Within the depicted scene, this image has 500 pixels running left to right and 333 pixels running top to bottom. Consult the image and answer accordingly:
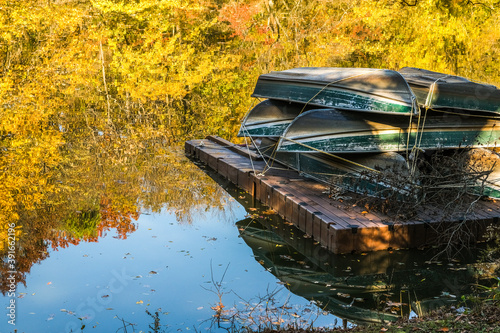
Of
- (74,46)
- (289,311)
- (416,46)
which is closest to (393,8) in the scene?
(416,46)

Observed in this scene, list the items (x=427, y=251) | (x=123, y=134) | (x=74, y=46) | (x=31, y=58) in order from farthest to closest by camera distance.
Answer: (x=74, y=46) < (x=31, y=58) < (x=123, y=134) < (x=427, y=251)

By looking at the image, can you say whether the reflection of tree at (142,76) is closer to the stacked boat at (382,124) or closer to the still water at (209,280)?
the still water at (209,280)

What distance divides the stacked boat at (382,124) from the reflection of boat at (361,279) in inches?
45.1

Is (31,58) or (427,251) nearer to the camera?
(427,251)

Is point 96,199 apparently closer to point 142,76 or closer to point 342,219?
point 342,219

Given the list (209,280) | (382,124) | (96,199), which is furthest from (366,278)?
(96,199)

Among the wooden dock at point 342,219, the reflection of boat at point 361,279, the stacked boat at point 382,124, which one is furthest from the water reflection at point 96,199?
the reflection of boat at point 361,279

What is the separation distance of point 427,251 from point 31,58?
15.8m

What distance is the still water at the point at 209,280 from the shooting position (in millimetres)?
5219

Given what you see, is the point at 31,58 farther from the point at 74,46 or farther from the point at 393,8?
the point at 393,8

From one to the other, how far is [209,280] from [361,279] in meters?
1.57

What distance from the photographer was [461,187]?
6836 mm

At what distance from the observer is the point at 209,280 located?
6074 millimetres

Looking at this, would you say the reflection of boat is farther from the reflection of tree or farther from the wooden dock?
the reflection of tree
